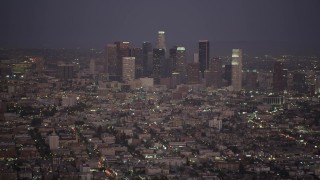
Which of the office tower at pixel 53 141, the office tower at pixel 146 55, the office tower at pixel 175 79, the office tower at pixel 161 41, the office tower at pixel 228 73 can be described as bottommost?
the office tower at pixel 53 141

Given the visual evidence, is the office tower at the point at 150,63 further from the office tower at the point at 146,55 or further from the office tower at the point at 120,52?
the office tower at the point at 120,52

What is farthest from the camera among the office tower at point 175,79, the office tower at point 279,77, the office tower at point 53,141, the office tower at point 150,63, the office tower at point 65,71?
the office tower at point 150,63

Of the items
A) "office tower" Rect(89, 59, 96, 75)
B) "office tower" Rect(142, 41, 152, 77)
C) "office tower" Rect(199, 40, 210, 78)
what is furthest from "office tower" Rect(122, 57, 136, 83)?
"office tower" Rect(199, 40, 210, 78)

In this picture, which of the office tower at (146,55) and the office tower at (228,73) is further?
the office tower at (146,55)

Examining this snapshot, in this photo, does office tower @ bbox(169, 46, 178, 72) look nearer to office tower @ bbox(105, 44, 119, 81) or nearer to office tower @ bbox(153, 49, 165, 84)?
office tower @ bbox(153, 49, 165, 84)

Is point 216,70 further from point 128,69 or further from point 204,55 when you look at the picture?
point 128,69

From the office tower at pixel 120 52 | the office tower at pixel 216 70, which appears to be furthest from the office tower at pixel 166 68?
the office tower at pixel 216 70
